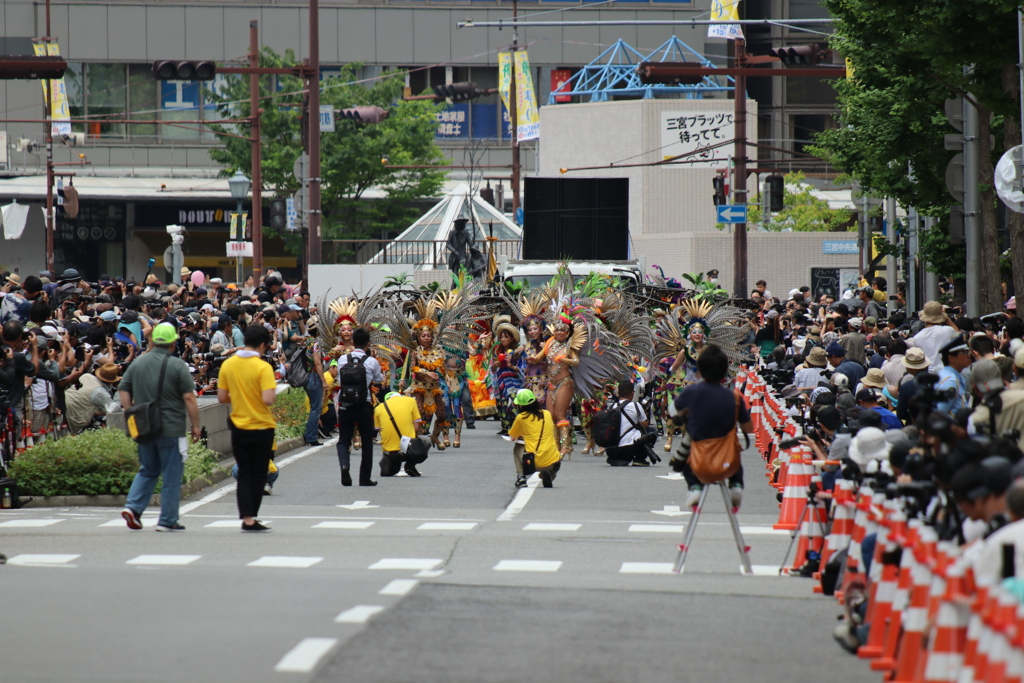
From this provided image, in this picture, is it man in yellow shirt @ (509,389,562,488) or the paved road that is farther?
man in yellow shirt @ (509,389,562,488)

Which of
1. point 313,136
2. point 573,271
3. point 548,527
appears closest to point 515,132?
point 313,136

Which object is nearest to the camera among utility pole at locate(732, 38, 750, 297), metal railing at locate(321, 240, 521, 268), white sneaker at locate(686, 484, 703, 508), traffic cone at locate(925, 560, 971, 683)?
traffic cone at locate(925, 560, 971, 683)

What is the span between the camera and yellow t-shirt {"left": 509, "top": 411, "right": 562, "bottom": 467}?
16422 mm

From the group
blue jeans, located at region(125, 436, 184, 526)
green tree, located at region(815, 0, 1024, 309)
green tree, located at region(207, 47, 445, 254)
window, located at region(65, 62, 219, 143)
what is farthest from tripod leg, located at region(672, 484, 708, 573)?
window, located at region(65, 62, 219, 143)

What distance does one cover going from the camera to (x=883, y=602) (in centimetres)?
749

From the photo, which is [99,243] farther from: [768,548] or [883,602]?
[883,602]

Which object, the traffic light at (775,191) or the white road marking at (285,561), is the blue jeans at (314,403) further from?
the traffic light at (775,191)

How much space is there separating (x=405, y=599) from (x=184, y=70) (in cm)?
2101

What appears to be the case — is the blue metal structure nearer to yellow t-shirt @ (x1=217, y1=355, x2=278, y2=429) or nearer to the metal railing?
the metal railing

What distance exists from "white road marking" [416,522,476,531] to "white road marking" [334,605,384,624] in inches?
175

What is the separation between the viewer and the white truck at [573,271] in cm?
2381

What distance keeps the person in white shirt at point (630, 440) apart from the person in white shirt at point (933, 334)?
3.94 m

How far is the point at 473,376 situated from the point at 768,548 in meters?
10.2

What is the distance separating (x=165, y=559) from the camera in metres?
10.8
